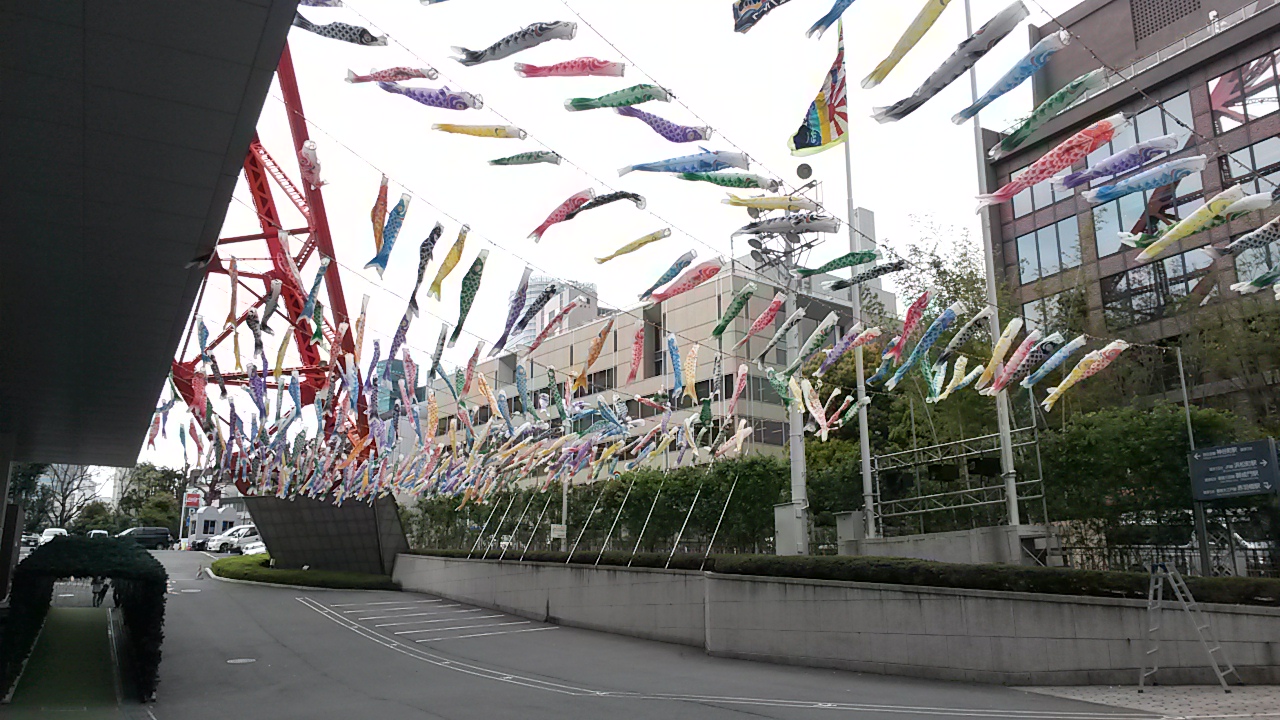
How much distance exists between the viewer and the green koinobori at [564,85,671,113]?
8.77m

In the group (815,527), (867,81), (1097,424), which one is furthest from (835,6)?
(815,527)

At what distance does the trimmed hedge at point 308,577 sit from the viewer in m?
33.2

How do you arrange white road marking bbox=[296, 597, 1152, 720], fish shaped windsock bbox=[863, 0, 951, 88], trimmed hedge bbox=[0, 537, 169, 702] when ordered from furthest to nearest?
trimmed hedge bbox=[0, 537, 169, 702]
white road marking bbox=[296, 597, 1152, 720]
fish shaped windsock bbox=[863, 0, 951, 88]

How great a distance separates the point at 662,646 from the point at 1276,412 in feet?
56.7

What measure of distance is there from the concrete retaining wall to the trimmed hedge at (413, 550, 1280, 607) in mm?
208

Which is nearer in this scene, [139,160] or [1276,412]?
[139,160]

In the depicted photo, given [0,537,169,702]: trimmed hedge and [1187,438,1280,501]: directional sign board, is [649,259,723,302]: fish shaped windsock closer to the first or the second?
[1187,438,1280,501]: directional sign board

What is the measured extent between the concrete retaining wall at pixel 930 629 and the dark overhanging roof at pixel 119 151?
1167cm

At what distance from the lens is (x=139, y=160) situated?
7.32 metres

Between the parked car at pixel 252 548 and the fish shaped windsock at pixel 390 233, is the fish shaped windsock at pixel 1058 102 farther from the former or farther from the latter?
the parked car at pixel 252 548

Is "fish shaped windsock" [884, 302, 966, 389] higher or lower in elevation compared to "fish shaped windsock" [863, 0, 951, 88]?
lower

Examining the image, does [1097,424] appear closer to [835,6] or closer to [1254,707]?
[1254,707]

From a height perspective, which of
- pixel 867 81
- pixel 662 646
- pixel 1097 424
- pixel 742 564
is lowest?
pixel 662 646

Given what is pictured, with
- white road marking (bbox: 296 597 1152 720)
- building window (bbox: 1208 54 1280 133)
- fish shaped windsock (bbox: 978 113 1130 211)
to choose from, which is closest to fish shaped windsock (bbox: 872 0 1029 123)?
fish shaped windsock (bbox: 978 113 1130 211)
